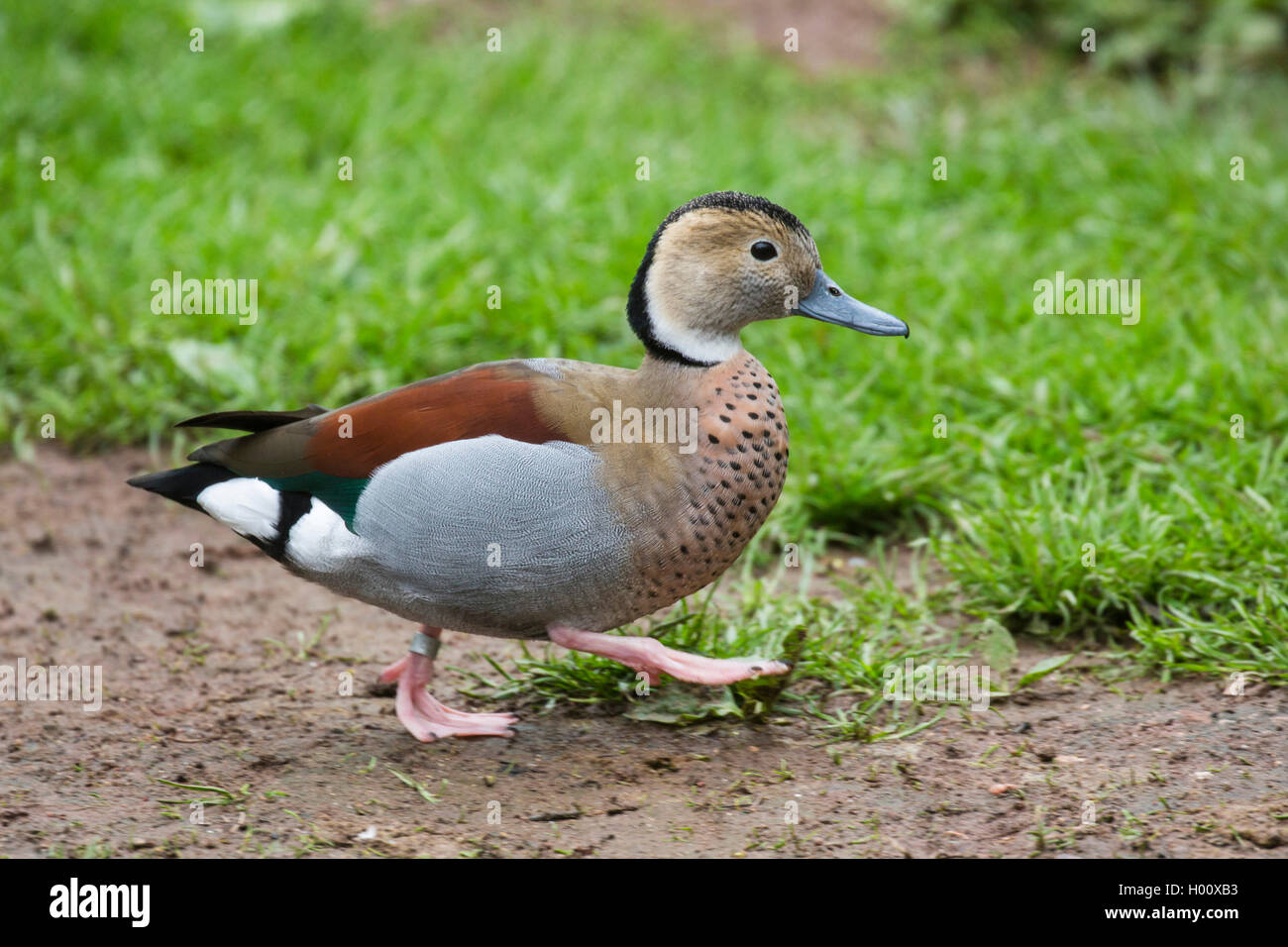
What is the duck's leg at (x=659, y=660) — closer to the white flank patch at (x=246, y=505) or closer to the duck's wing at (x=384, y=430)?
the duck's wing at (x=384, y=430)

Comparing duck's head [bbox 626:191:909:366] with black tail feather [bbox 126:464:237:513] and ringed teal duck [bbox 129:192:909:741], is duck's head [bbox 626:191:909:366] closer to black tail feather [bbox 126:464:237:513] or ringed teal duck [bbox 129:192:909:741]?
ringed teal duck [bbox 129:192:909:741]

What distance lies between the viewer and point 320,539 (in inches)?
134

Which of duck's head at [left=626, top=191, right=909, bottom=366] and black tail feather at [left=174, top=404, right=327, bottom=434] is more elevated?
duck's head at [left=626, top=191, right=909, bottom=366]

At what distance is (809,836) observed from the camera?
308 cm

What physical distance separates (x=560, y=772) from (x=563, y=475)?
71 centimetres

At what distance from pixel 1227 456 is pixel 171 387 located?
3.71 meters

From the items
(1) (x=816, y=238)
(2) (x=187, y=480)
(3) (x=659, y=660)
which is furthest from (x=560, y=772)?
(1) (x=816, y=238)

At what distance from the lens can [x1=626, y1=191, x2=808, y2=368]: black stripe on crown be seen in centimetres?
348

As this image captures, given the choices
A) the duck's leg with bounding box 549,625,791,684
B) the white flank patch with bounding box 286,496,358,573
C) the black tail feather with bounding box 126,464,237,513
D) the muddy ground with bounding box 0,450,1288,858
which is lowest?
the muddy ground with bounding box 0,450,1288,858

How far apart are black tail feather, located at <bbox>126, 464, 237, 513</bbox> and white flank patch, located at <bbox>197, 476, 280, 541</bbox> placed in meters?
0.03

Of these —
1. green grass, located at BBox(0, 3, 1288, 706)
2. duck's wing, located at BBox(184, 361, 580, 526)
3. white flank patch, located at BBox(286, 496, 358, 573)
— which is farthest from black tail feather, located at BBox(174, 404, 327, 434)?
green grass, located at BBox(0, 3, 1288, 706)

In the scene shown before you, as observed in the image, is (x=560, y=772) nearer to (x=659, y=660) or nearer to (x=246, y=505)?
(x=659, y=660)

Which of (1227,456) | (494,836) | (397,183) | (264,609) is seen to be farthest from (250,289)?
(1227,456)

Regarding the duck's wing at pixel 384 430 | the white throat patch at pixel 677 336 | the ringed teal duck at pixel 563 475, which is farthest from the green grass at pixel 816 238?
the duck's wing at pixel 384 430
